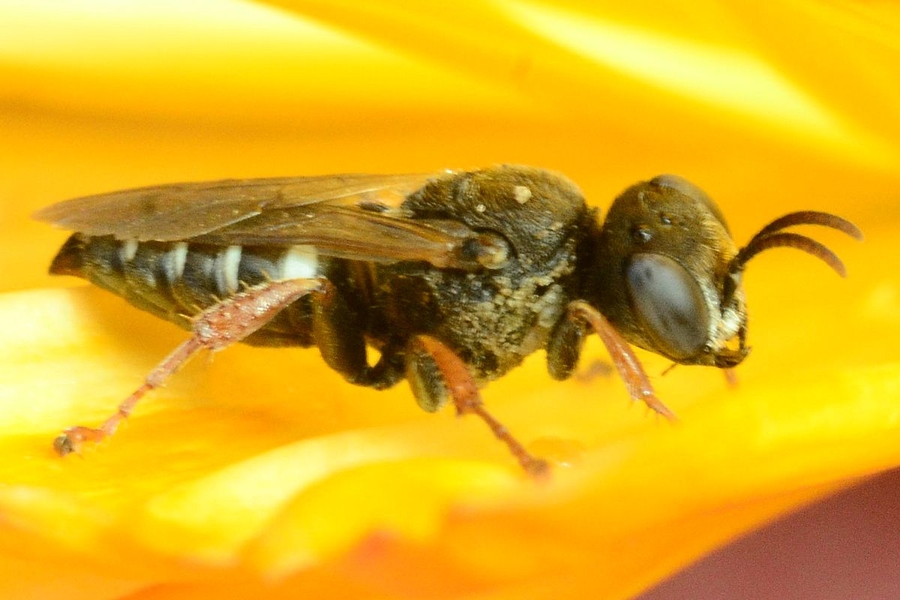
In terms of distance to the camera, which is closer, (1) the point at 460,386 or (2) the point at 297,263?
(1) the point at 460,386

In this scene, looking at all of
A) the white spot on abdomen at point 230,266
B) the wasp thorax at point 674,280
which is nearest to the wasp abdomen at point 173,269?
the white spot on abdomen at point 230,266

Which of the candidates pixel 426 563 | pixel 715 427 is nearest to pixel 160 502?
pixel 426 563

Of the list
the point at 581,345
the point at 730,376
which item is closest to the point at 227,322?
the point at 581,345

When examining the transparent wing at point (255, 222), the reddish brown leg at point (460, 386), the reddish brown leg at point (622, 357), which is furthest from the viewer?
the transparent wing at point (255, 222)

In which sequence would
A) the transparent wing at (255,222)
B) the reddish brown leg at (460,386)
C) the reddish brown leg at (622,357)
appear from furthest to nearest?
the transparent wing at (255,222)
the reddish brown leg at (622,357)
the reddish brown leg at (460,386)

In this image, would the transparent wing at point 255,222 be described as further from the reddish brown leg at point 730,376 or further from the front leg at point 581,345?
the reddish brown leg at point 730,376

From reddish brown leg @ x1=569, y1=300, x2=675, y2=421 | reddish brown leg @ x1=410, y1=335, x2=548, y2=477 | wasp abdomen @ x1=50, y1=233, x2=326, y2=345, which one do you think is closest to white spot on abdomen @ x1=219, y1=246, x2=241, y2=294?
wasp abdomen @ x1=50, y1=233, x2=326, y2=345

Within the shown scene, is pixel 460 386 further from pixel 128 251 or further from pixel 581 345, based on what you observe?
pixel 128 251
